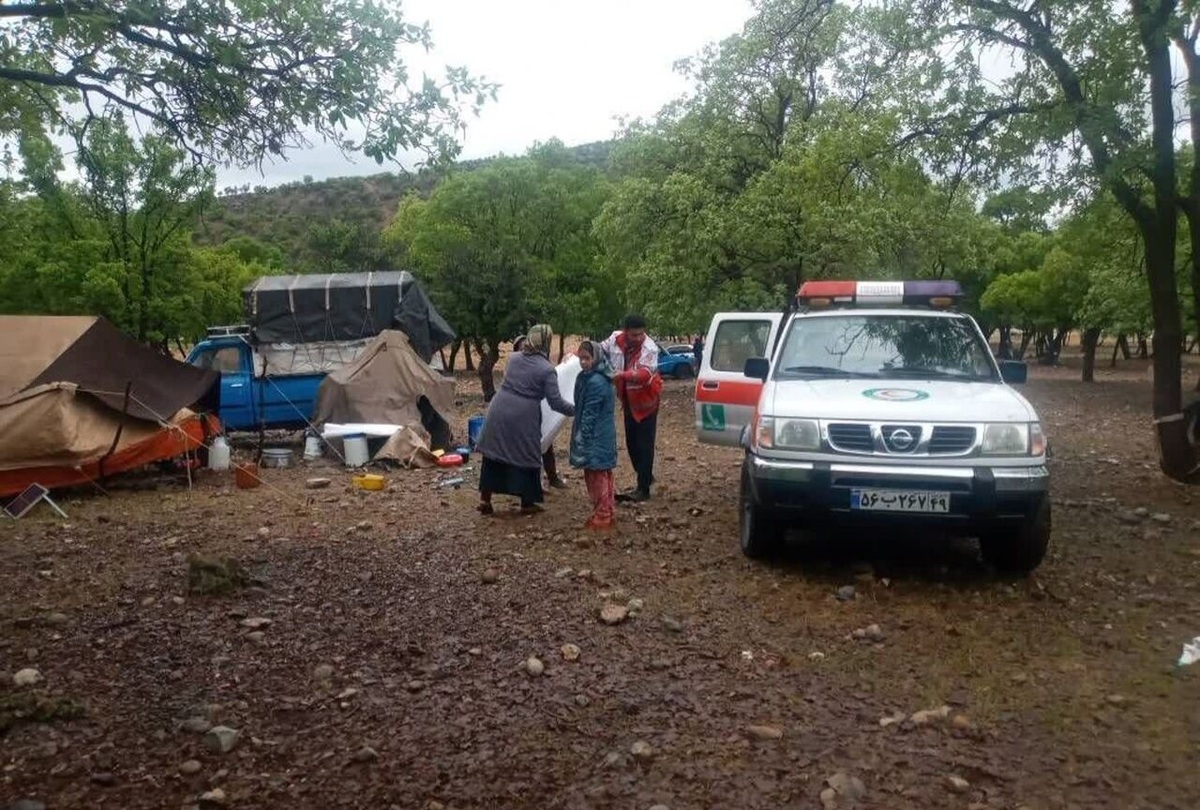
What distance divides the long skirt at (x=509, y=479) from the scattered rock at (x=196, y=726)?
4.20 meters

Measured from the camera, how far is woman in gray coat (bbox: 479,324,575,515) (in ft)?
26.4

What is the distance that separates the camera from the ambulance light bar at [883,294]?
7527mm

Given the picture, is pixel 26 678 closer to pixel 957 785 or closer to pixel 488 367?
pixel 957 785

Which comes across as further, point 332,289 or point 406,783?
point 332,289

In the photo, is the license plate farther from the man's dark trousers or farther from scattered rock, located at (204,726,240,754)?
scattered rock, located at (204,726,240,754)

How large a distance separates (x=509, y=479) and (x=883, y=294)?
339 cm

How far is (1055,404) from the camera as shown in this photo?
Answer: 22766 mm

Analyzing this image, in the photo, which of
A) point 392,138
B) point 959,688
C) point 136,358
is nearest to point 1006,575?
point 959,688

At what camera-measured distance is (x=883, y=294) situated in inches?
302

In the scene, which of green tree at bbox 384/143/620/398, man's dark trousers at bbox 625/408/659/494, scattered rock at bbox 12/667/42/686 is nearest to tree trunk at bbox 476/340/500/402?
green tree at bbox 384/143/620/398

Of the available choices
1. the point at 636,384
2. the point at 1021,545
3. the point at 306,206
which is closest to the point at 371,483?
the point at 636,384

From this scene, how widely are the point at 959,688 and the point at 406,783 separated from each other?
8.24ft

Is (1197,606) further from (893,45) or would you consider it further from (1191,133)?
(893,45)

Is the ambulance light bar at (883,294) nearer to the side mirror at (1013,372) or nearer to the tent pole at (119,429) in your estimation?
the side mirror at (1013,372)
